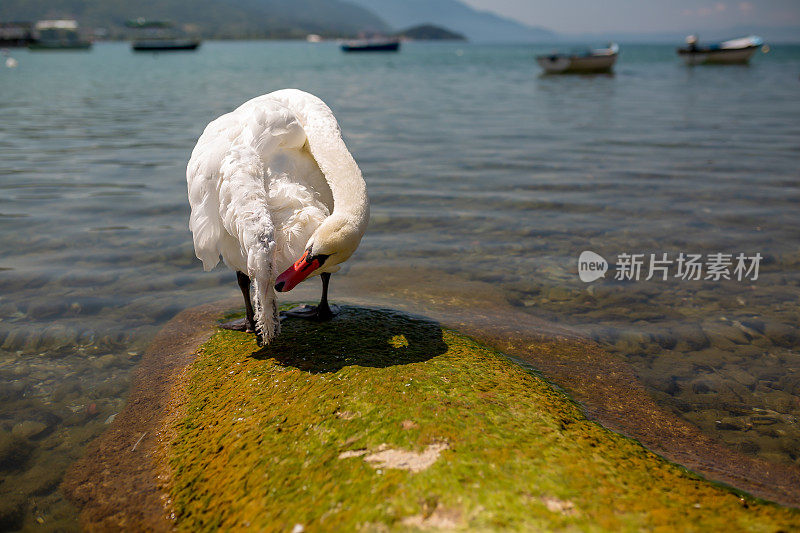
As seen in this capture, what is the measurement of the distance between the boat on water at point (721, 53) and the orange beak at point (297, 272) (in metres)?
60.7

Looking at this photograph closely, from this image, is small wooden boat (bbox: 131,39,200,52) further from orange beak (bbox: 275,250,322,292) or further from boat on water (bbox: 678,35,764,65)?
orange beak (bbox: 275,250,322,292)

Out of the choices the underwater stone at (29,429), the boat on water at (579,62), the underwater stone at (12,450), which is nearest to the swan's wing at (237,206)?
the underwater stone at (29,429)

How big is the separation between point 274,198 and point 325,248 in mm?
654

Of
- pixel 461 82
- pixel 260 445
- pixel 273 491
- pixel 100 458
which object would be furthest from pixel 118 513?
pixel 461 82

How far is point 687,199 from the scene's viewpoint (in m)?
10.3

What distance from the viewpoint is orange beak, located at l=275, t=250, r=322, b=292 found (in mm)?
4059

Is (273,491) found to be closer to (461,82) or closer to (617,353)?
(617,353)

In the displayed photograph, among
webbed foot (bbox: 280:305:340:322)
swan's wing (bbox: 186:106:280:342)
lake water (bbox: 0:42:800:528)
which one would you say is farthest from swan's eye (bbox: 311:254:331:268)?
lake water (bbox: 0:42:800:528)

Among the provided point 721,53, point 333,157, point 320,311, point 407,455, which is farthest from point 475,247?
point 721,53

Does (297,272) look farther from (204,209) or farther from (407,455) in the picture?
(407,455)

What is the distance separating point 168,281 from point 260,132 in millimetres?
3585

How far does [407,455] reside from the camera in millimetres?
2848

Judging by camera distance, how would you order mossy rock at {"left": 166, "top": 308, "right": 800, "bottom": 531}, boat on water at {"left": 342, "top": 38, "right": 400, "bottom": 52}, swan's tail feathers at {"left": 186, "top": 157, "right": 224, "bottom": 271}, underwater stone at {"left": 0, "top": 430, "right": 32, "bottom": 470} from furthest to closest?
boat on water at {"left": 342, "top": 38, "right": 400, "bottom": 52} < swan's tail feathers at {"left": 186, "top": 157, "right": 224, "bottom": 271} < underwater stone at {"left": 0, "top": 430, "right": 32, "bottom": 470} < mossy rock at {"left": 166, "top": 308, "right": 800, "bottom": 531}

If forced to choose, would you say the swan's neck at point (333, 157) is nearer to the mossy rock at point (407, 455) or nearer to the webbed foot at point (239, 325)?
the mossy rock at point (407, 455)
